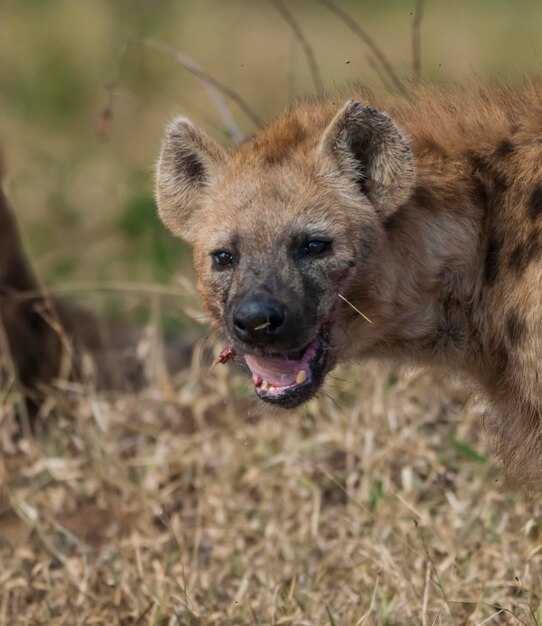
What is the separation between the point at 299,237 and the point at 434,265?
0.40 metres

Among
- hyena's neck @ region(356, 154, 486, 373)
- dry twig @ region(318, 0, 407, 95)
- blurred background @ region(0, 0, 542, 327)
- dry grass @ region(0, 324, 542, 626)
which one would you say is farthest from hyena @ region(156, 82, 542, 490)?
blurred background @ region(0, 0, 542, 327)

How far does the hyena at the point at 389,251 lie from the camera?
11.5 feet

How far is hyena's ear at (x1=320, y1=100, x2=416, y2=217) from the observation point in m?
3.51

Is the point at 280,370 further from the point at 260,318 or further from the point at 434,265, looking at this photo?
the point at 434,265

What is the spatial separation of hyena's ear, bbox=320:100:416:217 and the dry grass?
65 centimetres

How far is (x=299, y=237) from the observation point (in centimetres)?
353

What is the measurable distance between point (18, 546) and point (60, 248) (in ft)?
10.4

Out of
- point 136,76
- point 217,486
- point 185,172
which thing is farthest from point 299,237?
point 136,76

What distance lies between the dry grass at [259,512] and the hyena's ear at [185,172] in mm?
618

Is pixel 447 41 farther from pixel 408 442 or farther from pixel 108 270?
pixel 408 442

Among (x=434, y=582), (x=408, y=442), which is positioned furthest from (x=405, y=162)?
(x=408, y=442)

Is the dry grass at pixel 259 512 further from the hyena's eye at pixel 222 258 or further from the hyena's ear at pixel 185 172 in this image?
the hyena's ear at pixel 185 172

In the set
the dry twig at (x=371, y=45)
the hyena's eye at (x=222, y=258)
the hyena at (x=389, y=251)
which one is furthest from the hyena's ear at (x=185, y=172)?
the dry twig at (x=371, y=45)

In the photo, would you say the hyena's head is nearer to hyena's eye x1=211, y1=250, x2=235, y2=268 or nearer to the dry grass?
hyena's eye x1=211, y1=250, x2=235, y2=268
